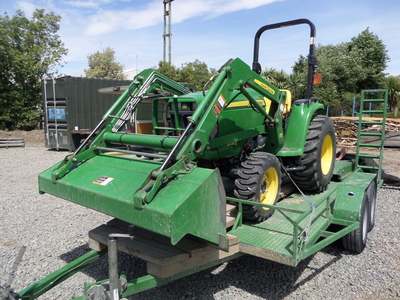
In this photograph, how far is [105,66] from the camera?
32.0 meters

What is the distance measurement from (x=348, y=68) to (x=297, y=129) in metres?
24.1

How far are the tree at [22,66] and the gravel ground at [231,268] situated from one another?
46.2ft

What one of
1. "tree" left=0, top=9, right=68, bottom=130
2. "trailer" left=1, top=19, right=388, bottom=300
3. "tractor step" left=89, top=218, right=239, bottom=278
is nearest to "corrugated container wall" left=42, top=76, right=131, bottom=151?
"tree" left=0, top=9, right=68, bottom=130

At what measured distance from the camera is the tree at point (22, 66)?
57.3ft

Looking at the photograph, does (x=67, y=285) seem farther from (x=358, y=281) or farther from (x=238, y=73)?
(x=358, y=281)

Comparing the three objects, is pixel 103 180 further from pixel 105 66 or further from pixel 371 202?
pixel 105 66

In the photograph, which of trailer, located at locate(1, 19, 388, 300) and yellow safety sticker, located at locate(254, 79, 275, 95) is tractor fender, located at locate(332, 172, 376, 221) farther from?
yellow safety sticker, located at locate(254, 79, 275, 95)

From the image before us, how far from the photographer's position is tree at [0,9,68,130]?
57.3ft

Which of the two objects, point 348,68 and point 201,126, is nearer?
point 201,126

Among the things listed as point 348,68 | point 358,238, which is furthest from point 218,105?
point 348,68

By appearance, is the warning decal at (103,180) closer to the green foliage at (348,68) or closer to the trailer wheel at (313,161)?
the trailer wheel at (313,161)

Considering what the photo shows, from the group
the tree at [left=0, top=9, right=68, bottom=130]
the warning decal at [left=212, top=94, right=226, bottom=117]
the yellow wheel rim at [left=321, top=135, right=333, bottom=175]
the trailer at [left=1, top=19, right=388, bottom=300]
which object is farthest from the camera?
the tree at [left=0, top=9, right=68, bottom=130]

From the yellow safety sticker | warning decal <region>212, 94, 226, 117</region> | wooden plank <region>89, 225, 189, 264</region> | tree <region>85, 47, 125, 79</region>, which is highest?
tree <region>85, 47, 125, 79</region>

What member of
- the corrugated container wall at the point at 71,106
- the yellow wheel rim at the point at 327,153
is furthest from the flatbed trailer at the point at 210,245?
the corrugated container wall at the point at 71,106
